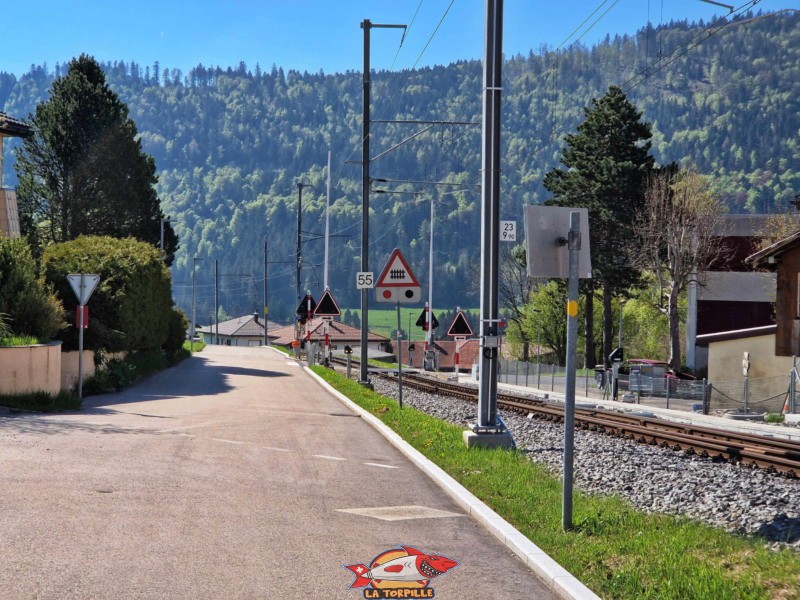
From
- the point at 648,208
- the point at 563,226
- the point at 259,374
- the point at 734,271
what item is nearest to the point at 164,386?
the point at 259,374

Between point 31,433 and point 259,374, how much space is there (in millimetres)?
26258

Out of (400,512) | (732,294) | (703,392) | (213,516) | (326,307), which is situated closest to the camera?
(213,516)

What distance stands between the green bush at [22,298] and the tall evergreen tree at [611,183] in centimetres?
3974

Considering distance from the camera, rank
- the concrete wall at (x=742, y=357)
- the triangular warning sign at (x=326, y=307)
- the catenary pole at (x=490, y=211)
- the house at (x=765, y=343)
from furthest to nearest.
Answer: the concrete wall at (x=742, y=357) < the triangular warning sign at (x=326, y=307) < the house at (x=765, y=343) < the catenary pole at (x=490, y=211)

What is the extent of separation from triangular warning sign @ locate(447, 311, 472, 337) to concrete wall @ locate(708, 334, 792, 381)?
585 inches

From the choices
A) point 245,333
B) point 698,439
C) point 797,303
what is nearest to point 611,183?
point 797,303

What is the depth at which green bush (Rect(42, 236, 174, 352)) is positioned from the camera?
96.4 feet

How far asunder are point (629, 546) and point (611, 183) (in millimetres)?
52355

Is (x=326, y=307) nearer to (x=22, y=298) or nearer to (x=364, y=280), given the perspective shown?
(x=364, y=280)

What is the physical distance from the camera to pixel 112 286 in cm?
3272

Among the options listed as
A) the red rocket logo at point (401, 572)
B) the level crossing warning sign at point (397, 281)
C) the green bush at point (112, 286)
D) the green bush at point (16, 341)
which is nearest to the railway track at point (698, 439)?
the level crossing warning sign at point (397, 281)

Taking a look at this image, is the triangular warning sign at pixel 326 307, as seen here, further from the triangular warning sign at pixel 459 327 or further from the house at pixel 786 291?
the house at pixel 786 291

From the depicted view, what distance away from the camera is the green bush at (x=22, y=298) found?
22.5m

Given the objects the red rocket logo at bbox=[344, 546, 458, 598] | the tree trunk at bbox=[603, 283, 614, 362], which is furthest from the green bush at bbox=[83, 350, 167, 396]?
the tree trunk at bbox=[603, 283, 614, 362]
